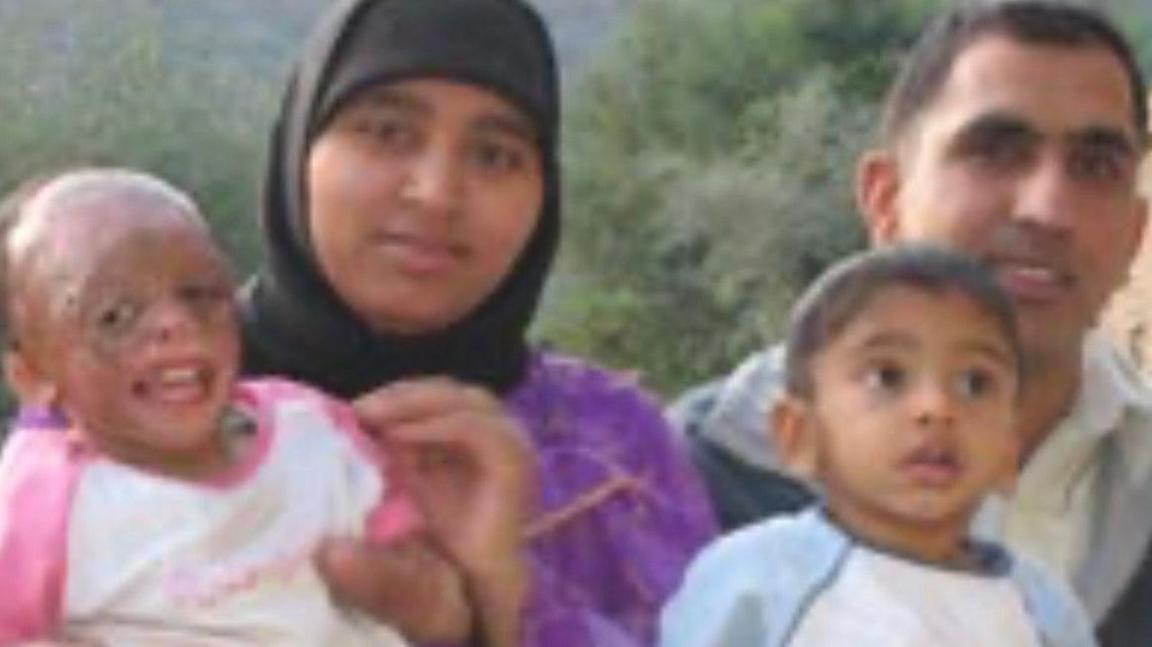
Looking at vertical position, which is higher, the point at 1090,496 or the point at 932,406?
the point at 932,406

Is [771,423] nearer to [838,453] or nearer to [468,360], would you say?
[838,453]

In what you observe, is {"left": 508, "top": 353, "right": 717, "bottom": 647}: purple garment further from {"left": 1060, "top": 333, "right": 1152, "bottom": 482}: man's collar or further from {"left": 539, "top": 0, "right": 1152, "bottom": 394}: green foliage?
{"left": 539, "top": 0, "right": 1152, "bottom": 394}: green foliage

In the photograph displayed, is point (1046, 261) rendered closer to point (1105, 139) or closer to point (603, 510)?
point (1105, 139)

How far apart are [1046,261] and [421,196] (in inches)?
42.1

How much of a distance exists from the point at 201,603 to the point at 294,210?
68 centimetres

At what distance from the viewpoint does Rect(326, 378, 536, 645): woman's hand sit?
2740 mm

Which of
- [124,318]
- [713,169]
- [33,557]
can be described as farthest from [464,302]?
[713,169]

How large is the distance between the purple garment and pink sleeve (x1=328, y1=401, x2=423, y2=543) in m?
0.25

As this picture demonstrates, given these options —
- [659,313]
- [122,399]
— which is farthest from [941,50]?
[659,313]

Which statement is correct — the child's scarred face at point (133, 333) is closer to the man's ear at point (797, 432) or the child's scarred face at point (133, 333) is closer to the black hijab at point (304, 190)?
the black hijab at point (304, 190)

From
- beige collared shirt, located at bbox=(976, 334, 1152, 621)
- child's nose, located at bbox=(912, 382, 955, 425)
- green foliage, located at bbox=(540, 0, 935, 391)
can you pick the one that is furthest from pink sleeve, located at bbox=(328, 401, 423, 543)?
green foliage, located at bbox=(540, 0, 935, 391)

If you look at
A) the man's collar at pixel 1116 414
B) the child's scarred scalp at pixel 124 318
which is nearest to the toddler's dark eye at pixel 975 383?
the child's scarred scalp at pixel 124 318

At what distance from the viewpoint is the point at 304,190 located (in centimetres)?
300

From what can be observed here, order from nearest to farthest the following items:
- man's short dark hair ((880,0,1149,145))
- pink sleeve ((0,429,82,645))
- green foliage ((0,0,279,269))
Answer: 1. pink sleeve ((0,429,82,645))
2. man's short dark hair ((880,0,1149,145))
3. green foliage ((0,0,279,269))
